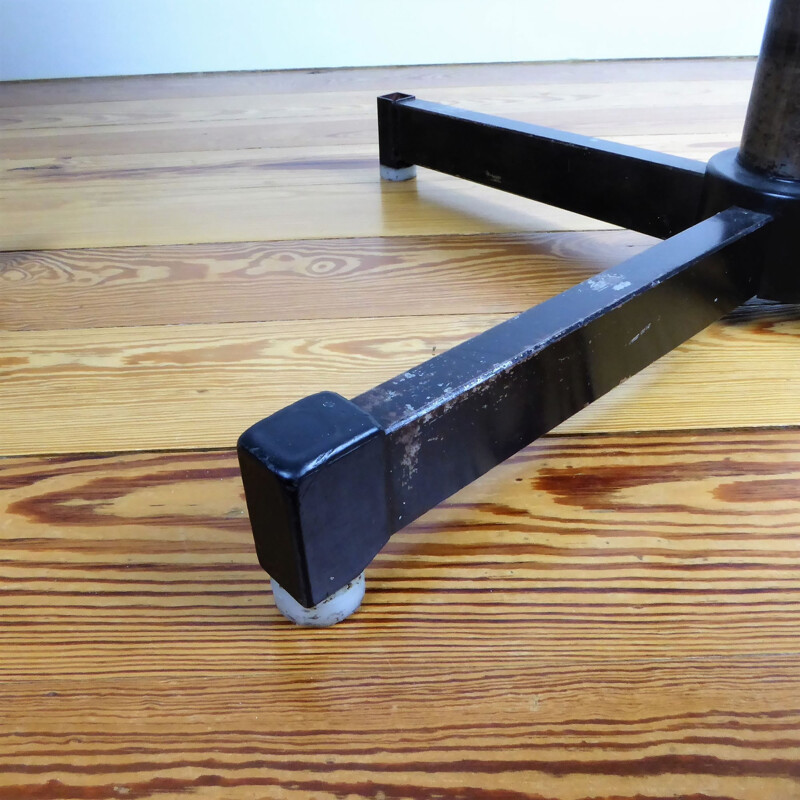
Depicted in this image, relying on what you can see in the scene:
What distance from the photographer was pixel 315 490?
42cm

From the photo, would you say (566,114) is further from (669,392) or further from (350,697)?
(350,697)

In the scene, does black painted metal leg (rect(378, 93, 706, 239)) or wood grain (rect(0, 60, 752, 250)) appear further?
wood grain (rect(0, 60, 752, 250))

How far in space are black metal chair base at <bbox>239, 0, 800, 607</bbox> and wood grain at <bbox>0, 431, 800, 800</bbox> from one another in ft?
0.18

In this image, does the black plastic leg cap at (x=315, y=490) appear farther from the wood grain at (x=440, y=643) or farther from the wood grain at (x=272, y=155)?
the wood grain at (x=272, y=155)

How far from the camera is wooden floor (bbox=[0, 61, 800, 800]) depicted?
0.43 metres

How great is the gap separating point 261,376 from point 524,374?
30cm

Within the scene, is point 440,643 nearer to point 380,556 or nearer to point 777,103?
point 380,556

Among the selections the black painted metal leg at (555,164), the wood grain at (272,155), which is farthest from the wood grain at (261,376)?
the wood grain at (272,155)

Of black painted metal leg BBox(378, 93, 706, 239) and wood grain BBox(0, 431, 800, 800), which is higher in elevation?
black painted metal leg BBox(378, 93, 706, 239)

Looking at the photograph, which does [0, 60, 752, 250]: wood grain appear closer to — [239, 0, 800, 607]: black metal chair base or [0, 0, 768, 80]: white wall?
[0, 0, 768, 80]: white wall

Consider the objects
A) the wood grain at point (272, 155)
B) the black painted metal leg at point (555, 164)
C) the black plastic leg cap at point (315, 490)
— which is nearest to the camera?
the black plastic leg cap at point (315, 490)

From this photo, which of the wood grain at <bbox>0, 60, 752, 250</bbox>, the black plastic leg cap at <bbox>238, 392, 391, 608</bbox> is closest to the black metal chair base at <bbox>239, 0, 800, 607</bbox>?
the black plastic leg cap at <bbox>238, 392, 391, 608</bbox>

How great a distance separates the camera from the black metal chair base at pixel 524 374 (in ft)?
1.43

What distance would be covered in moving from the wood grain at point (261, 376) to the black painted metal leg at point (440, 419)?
65 mm
